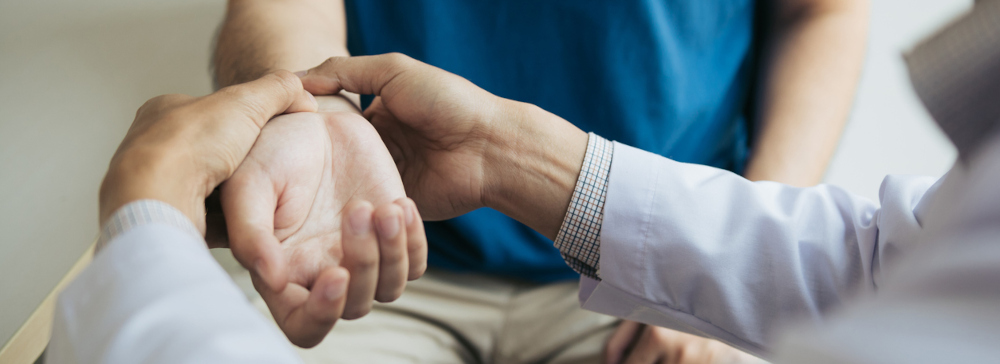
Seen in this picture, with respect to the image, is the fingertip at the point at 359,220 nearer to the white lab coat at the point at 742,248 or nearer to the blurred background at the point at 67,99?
the white lab coat at the point at 742,248

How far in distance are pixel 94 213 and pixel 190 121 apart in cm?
43

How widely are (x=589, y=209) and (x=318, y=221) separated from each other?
10.7 inches

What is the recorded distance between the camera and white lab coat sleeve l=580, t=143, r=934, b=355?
0.50m

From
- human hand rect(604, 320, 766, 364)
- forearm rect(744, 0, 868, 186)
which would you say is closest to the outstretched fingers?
human hand rect(604, 320, 766, 364)

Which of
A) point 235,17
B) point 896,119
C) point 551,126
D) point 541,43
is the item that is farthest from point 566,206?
point 896,119

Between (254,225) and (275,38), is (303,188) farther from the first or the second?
(275,38)

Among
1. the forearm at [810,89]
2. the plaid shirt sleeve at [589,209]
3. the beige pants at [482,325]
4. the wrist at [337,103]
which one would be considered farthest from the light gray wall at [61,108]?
the forearm at [810,89]

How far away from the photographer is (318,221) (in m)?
0.46

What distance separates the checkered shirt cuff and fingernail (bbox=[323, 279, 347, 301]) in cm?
10

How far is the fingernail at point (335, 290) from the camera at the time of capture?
36cm

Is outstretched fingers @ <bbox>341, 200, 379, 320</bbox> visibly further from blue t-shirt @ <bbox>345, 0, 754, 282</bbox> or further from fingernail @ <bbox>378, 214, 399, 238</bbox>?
blue t-shirt @ <bbox>345, 0, 754, 282</bbox>

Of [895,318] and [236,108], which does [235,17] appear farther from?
[895,318]

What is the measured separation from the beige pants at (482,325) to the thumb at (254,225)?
35 cm

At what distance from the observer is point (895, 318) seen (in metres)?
0.28
